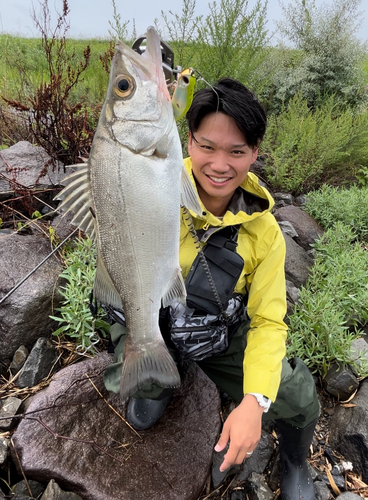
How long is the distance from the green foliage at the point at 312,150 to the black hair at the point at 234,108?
12.7 feet

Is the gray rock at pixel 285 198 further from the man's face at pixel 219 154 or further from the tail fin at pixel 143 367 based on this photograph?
the tail fin at pixel 143 367

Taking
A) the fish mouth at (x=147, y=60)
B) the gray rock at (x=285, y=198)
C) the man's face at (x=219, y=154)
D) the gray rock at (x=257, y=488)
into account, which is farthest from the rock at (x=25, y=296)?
the gray rock at (x=285, y=198)

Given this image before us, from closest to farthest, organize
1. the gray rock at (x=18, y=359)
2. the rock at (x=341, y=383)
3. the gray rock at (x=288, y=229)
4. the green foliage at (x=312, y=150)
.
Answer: the gray rock at (x=18, y=359) < the rock at (x=341, y=383) < the gray rock at (x=288, y=229) < the green foliage at (x=312, y=150)

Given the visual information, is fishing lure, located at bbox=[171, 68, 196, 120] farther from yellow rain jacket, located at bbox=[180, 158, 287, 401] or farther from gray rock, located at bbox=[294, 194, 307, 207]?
gray rock, located at bbox=[294, 194, 307, 207]

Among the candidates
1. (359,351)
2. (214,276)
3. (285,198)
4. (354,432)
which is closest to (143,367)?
(214,276)

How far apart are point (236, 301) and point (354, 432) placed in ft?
4.59

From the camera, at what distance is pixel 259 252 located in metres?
2.07

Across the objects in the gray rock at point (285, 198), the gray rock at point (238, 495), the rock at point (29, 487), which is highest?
the gray rock at point (285, 198)

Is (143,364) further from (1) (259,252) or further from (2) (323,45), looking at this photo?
(2) (323,45)

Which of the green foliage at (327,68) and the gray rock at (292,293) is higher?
the green foliage at (327,68)

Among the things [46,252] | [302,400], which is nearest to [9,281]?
[46,252]

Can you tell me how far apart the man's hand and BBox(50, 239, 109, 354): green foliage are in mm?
1332

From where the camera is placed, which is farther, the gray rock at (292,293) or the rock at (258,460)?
the gray rock at (292,293)

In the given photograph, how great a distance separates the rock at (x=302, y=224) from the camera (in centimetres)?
461
